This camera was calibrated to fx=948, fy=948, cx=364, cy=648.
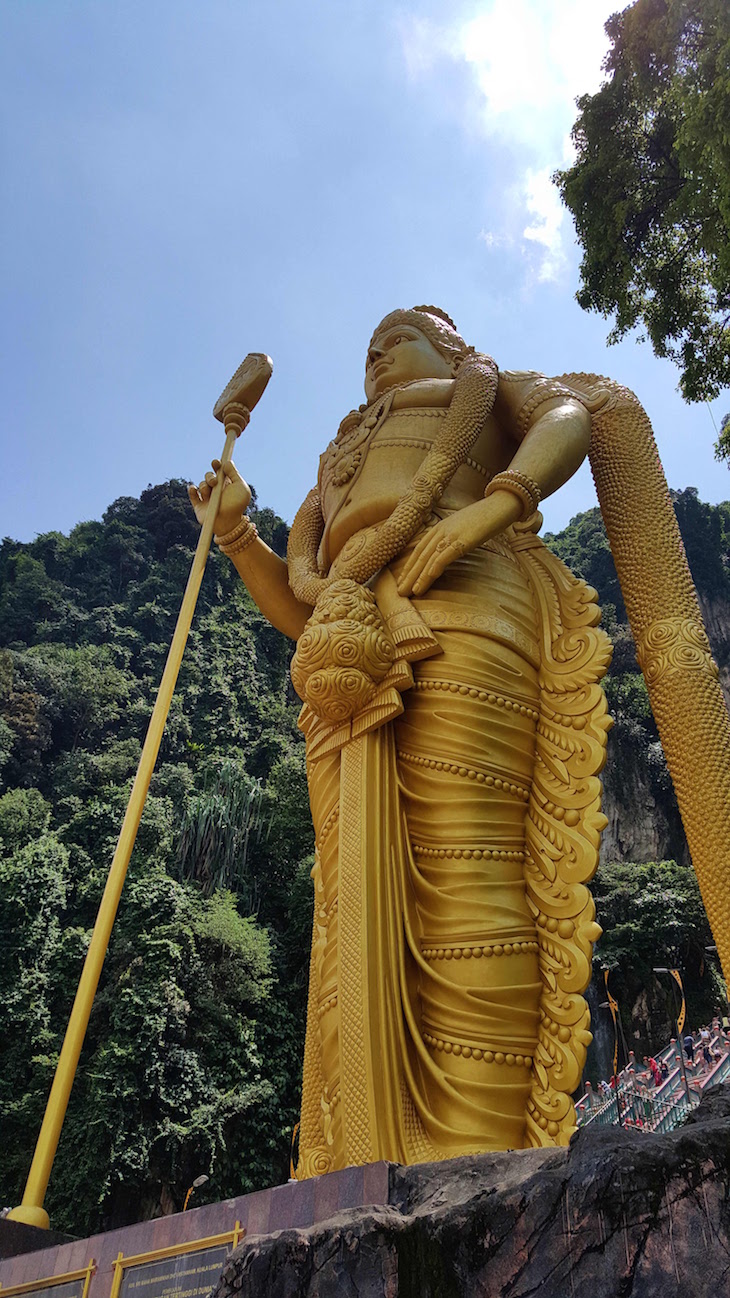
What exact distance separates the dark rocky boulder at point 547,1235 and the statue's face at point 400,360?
417 cm

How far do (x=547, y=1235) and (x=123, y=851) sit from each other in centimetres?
242

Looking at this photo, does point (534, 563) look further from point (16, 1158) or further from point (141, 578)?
point (141, 578)

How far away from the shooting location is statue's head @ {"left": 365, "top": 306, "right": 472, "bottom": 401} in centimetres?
550

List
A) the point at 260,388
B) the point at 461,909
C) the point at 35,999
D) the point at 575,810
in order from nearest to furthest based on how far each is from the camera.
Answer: the point at 461,909, the point at 575,810, the point at 260,388, the point at 35,999

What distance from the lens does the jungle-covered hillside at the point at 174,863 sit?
16.0 metres

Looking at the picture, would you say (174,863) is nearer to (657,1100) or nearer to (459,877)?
(657,1100)

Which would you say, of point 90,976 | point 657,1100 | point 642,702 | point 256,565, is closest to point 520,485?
point 256,565

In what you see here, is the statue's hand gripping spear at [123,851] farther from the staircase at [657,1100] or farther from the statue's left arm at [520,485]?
the staircase at [657,1100]

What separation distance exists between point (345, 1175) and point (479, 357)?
3934 mm

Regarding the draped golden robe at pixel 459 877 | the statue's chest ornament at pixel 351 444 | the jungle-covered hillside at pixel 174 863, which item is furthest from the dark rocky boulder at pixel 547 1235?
the jungle-covered hillside at pixel 174 863

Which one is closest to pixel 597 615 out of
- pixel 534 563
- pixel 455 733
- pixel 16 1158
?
pixel 534 563

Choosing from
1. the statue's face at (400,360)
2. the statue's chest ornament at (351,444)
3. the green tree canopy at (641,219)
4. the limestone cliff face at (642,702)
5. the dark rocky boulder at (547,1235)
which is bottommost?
the dark rocky boulder at (547,1235)

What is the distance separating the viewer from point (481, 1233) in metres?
1.97

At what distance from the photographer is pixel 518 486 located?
4.30m
